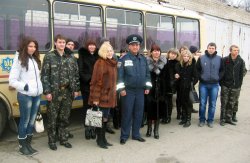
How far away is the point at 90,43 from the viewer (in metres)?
5.84

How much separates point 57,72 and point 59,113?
70 cm

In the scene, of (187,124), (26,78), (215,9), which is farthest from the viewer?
(215,9)

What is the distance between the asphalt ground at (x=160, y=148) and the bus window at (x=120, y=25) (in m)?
2.02

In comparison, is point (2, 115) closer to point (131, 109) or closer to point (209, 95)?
point (131, 109)

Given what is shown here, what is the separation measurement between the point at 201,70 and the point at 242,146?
1.85 m

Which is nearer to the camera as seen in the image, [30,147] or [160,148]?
[30,147]

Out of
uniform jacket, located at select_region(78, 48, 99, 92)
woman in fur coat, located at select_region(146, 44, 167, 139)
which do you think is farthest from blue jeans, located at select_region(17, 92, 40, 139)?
woman in fur coat, located at select_region(146, 44, 167, 139)

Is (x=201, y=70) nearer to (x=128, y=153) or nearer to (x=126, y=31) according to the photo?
(x=126, y=31)

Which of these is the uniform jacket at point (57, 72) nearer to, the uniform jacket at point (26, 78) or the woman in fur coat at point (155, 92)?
the uniform jacket at point (26, 78)

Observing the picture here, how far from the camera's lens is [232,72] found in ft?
23.6

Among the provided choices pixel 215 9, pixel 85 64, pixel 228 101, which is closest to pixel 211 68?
pixel 228 101

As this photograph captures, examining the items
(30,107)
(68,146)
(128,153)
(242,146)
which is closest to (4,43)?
(30,107)

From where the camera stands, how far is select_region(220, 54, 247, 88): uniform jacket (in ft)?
23.6

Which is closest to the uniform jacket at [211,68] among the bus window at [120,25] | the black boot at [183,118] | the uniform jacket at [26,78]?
the black boot at [183,118]
